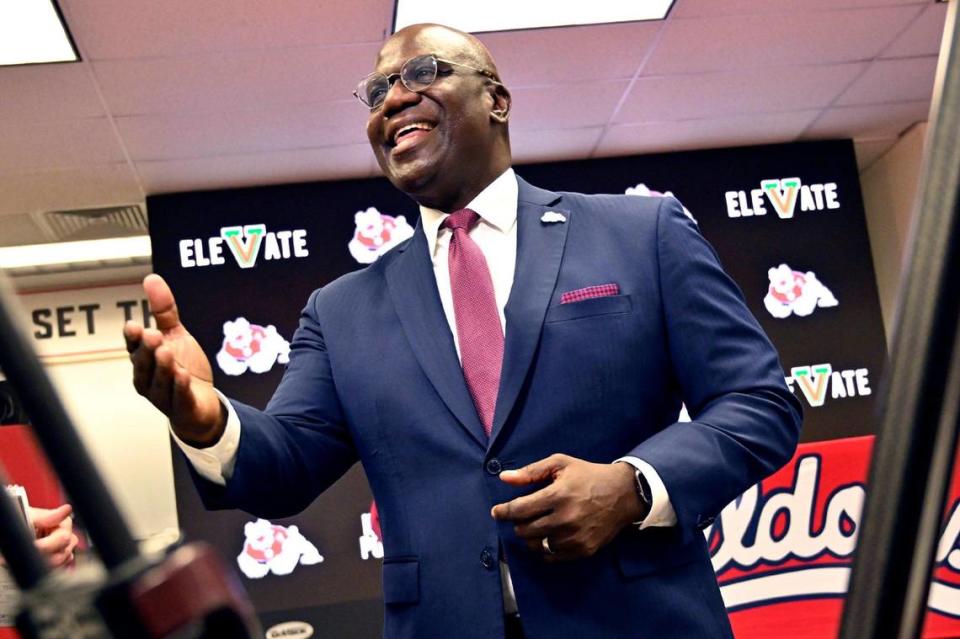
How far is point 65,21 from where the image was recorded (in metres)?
3.84

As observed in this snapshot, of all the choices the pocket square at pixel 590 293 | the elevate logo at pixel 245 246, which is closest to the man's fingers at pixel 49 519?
the pocket square at pixel 590 293

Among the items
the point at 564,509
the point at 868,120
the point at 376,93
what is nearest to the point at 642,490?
the point at 564,509

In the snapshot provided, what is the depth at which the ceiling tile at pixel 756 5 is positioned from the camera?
Result: 424 cm

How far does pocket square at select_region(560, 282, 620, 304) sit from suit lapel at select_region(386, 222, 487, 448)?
16cm

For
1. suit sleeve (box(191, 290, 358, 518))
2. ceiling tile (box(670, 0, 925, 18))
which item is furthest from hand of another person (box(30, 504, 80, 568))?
ceiling tile (box(670, 0, 925, 18))

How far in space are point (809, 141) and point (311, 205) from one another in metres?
2.61

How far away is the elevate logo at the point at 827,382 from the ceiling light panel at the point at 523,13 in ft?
7.06

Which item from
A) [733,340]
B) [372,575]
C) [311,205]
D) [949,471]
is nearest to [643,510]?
[733,340]

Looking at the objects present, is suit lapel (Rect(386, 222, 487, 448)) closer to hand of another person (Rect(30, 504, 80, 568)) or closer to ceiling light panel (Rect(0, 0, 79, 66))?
hand of another person (Rect(30, 504, 80, 568))

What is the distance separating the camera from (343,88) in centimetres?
464

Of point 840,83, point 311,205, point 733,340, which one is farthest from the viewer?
point 311,205

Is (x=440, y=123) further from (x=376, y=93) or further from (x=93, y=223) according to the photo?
(x=93, y=223)

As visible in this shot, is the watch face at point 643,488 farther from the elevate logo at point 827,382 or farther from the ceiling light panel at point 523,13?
the elevate logo at point 827,382

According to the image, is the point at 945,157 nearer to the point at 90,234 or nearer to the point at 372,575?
the point at 372,575
